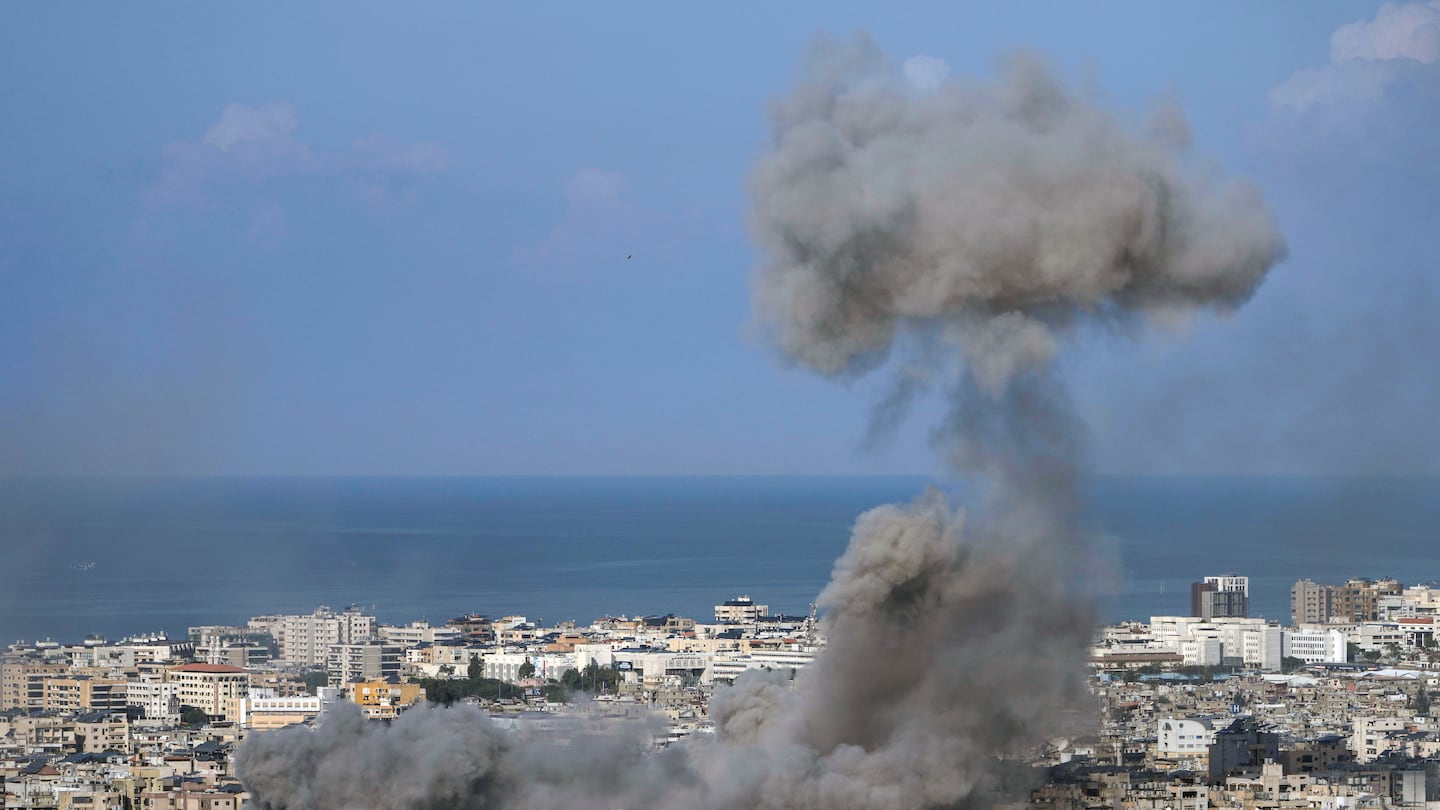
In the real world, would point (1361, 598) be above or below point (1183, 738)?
above

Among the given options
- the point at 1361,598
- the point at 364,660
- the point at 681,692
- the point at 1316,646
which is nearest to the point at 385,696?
the point at 681,692

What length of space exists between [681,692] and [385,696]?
7266 millimetres

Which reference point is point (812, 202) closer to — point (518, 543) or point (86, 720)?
point (86, 720)

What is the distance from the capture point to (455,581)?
113 metres

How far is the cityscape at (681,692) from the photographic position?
38.7m

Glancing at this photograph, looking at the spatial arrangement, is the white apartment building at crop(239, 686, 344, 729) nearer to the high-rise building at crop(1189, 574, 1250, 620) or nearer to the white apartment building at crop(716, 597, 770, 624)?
the white apartment building at crop(716, 597, 770, 624)

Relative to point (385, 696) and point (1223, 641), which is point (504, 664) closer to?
point (385, 696)

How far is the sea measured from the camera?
83.8m

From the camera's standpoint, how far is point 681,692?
56844mm

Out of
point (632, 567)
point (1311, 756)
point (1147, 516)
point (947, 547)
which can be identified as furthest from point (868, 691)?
point (1147, 516)

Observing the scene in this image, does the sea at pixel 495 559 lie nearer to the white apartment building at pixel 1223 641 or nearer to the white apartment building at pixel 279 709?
the white apartment building at pixel 1223 641

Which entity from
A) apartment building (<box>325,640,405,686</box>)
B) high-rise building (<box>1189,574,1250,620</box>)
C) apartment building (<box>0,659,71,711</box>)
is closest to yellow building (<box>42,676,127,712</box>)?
apartment building (<box>0,659,71,711</box>)

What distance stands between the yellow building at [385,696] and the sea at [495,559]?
11781 millimetres

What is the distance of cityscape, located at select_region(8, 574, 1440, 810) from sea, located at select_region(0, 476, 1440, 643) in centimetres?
358
